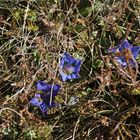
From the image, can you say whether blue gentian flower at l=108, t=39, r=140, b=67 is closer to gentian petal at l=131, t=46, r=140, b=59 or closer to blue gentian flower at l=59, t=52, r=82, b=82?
gentian petal at l=131, t=46, r=140, b=59

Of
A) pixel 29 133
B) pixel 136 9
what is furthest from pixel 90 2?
pixel 29 133

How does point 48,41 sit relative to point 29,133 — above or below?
above

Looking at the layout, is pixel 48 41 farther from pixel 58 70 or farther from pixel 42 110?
pixel 42 110

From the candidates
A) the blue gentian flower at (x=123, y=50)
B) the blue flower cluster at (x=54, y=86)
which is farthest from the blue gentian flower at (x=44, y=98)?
the blue gentian flower at (x=123, y=50)

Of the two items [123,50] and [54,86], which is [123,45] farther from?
[54,86]

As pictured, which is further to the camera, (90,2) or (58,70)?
(90,2)

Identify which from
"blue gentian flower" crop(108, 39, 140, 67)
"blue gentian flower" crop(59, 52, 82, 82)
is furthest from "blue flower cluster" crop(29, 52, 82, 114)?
"blue gentian flower" crop(108, 39, 140, 67)

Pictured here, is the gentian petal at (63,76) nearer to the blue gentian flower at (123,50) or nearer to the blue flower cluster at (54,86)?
the blue flower cluster at (54,86)
